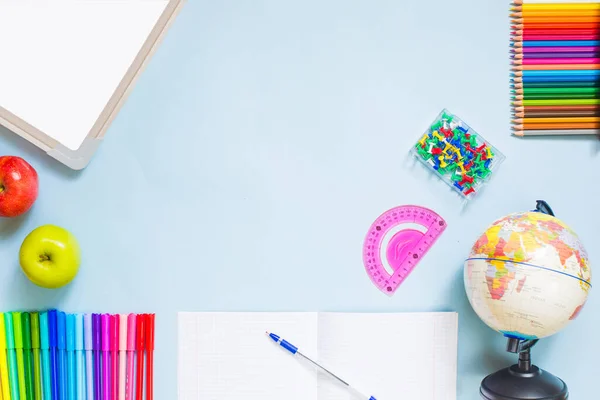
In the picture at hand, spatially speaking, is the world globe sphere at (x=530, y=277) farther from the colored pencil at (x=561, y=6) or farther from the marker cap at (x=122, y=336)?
the marker cap at (x=122, y=336)

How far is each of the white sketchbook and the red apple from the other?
0.06m

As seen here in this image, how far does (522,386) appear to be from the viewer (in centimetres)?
96

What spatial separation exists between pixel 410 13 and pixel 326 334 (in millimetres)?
642

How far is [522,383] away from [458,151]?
0.43m

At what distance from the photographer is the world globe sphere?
88 centimetres

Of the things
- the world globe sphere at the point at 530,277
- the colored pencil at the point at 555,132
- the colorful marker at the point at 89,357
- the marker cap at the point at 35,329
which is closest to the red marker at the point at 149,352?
the colorful marker at the point at 89,357

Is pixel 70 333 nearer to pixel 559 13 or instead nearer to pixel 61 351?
pixel 61 351

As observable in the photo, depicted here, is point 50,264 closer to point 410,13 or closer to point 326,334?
point 326,334

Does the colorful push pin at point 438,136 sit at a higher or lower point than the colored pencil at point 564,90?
lower

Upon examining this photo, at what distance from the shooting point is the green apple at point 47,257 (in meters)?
1.02

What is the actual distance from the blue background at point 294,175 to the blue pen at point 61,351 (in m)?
0.04

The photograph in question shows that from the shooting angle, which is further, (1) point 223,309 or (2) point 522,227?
(1) point 223,309

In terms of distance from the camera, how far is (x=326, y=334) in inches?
43.0

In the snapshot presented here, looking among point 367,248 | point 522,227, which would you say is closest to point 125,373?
point 367,248
